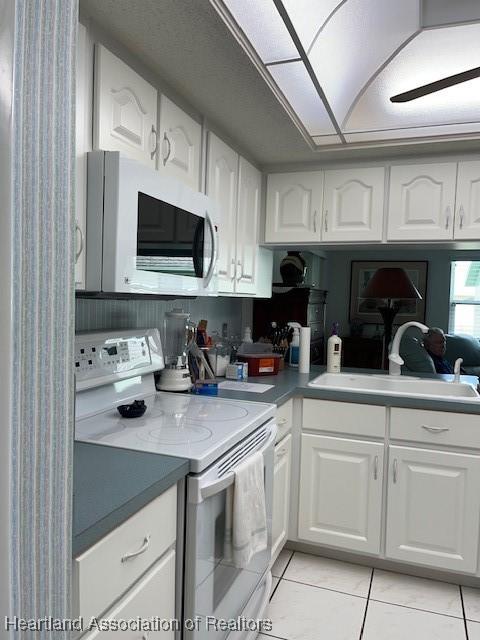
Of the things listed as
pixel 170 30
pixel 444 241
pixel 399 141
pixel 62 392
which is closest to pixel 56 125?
pixel 62 392

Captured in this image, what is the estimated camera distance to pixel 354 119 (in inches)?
81.6

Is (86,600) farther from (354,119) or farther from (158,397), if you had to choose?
(354,119)

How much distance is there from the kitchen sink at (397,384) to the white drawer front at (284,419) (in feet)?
0.60

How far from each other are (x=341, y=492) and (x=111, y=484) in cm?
148

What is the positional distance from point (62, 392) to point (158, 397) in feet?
4.29

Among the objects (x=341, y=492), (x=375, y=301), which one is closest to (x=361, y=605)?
(x=341, y=492)

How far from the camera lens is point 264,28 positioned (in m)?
1.35

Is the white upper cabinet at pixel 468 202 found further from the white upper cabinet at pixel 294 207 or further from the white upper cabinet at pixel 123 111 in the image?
the white upper cabinet at pixel 123 111

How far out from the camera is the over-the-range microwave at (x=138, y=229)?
126 cm

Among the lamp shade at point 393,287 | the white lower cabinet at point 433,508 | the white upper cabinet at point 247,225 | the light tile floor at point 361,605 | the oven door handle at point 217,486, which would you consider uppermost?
the white upper cabinet at point 247,225

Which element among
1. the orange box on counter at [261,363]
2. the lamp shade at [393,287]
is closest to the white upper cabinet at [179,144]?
the orange box on counter at [261,363]

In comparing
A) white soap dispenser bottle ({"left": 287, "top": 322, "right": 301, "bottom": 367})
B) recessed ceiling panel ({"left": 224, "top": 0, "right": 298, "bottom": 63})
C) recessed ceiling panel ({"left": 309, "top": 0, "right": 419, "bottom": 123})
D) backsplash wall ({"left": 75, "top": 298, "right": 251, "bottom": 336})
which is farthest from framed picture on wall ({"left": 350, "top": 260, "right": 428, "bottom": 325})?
recessed ceiling panel ({"left": 224, "top": 0, "right": 298, "bottom": 63})

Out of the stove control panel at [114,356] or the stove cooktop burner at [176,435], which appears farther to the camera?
the stove control panel at [114,356]

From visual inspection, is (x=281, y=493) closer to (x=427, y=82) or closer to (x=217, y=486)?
(x=217, y=486)
